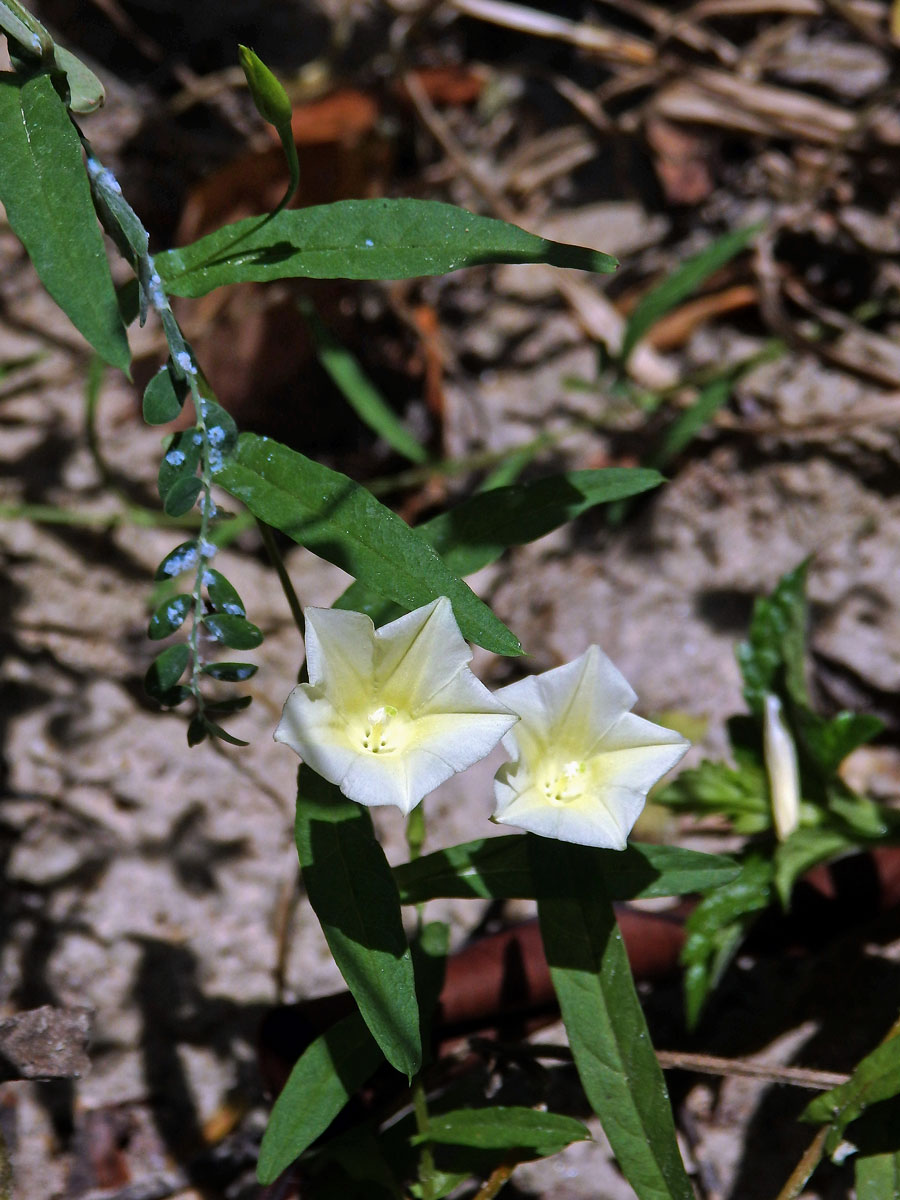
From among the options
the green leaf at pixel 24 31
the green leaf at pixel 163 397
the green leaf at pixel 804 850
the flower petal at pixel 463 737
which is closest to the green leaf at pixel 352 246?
the green leaf at pixel 163 397

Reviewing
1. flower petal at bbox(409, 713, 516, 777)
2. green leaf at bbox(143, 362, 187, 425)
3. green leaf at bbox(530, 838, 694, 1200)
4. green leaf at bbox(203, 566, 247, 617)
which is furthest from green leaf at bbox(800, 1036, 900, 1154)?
green leaf at bbox(143, 362, 187, 425)

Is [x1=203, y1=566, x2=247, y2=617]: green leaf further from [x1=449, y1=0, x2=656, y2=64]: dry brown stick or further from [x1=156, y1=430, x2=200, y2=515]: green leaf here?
[x1=449, y1=0, x2=656, y2=64]: dry brown stick

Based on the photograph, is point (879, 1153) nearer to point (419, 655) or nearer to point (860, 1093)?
point (860, 1093)

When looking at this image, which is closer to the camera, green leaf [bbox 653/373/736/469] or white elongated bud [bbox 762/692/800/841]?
white elongated bud [bbox 762/692/800/841]

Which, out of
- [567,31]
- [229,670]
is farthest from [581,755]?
[567,31]

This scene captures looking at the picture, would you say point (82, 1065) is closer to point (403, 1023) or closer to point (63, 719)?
point (403, 1023)

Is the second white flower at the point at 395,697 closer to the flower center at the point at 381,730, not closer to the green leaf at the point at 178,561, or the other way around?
the flower center at the point at 381,730
